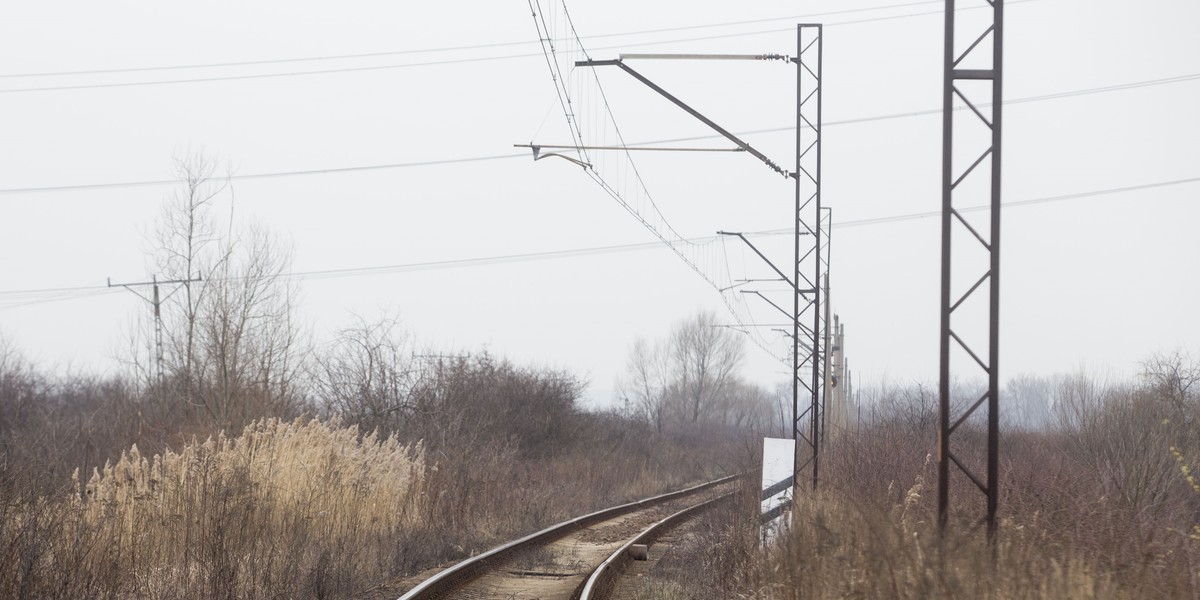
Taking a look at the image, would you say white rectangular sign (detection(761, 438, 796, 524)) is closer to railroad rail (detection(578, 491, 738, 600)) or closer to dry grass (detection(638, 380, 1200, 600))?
dry grass (detection(638, 380, 1200, 600))

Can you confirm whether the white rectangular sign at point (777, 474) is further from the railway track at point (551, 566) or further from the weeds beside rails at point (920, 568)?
the weeds beside rails at point (920, 568)

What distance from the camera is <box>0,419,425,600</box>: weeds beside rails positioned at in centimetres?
938

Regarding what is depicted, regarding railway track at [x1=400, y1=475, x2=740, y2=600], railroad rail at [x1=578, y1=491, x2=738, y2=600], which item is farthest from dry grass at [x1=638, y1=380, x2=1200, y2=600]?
railway track at [x1=400, y1=475, x2=740, y2=600]

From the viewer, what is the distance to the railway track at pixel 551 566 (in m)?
12.1

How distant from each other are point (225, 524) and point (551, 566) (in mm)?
4808

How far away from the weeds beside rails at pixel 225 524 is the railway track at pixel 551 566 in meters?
1.13

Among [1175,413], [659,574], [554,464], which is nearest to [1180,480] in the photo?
[1175,413]


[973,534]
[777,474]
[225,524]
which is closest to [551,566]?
[225,524]

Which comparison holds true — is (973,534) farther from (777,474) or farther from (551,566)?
(777,474)

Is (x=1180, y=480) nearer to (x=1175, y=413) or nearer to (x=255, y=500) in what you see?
(x=1175, y=413)

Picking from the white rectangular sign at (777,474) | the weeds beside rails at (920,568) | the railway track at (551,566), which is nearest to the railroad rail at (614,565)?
the railway track at (551,566)

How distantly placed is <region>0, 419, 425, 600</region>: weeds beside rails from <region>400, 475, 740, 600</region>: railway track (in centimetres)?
113

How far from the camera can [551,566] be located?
14727 mm

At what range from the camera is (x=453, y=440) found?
2497 centimetres
